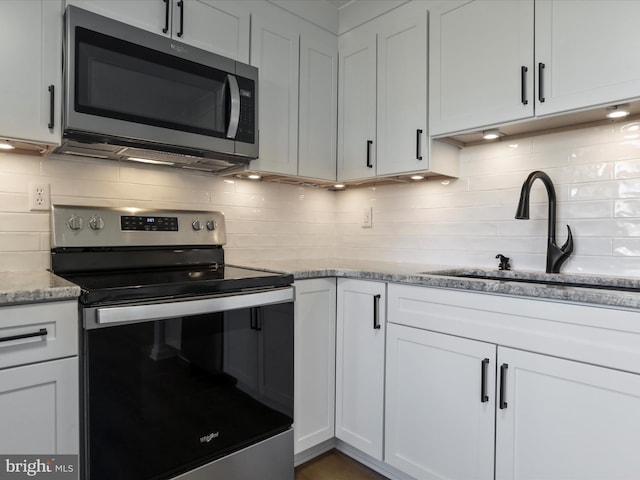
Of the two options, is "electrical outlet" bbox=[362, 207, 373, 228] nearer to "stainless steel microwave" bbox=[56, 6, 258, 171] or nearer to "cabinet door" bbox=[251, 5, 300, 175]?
Result: "cabinet door" bbox=[251, 5, 300, 175]

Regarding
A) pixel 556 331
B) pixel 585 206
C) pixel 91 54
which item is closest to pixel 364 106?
pixel 585 206

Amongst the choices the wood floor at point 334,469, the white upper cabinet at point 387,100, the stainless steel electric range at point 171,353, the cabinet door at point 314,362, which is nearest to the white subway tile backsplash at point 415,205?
the stainless steel electric range at point 171,353

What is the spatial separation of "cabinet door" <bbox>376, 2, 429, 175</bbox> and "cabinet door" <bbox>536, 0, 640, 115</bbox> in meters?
0.55

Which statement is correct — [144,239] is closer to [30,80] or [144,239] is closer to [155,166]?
[155,166]

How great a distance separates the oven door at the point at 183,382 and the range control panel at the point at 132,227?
60cm

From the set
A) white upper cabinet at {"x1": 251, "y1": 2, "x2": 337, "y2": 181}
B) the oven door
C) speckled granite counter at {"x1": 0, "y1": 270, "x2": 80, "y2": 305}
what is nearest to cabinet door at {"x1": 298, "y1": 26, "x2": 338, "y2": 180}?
white upper cabinet at {"x1": 251, "y1": 2, "x2": 337, "y2": 181}

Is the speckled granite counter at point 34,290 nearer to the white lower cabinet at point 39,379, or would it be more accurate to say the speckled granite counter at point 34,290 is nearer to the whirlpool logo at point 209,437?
the white lower cabinet at point 39,379

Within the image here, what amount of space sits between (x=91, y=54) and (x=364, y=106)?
1340mm

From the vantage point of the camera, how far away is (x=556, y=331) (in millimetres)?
1266

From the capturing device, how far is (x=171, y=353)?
4.44 ft

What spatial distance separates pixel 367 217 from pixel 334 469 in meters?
1.41

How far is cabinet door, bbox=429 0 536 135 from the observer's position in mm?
1658

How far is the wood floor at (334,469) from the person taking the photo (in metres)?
1.85

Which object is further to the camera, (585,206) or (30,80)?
(585,206)
